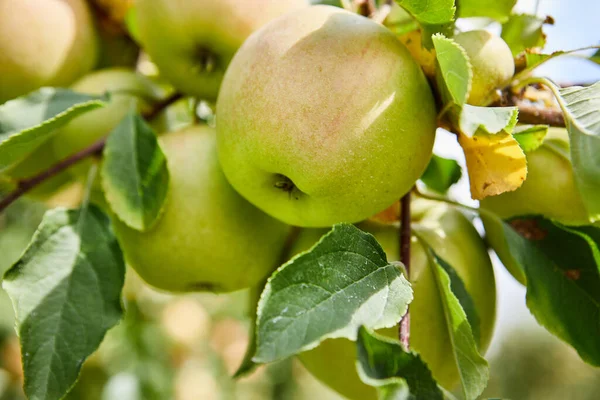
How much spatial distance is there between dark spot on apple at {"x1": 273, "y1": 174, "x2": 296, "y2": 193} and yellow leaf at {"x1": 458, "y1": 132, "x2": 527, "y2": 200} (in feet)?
0.61

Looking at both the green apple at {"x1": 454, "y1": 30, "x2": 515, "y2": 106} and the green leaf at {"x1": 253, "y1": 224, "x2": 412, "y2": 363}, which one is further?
the green apple at {"x1": 454, "y1": 30, "x2": 515, "y2": 106}

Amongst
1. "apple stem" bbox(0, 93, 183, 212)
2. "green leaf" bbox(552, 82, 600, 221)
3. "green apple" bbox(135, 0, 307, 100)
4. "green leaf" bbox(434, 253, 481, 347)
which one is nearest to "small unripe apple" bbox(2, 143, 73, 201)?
"apple stem" bbox(0, 93, 183, 212)

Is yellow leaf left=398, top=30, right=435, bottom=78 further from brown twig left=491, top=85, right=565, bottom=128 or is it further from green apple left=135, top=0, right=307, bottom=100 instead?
green apple left=135, top=0, right=307, bottom=100

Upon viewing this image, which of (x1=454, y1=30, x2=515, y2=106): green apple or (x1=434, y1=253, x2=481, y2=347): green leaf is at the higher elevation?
(x1=454, y1=30, x2=515, y2=106): green apple

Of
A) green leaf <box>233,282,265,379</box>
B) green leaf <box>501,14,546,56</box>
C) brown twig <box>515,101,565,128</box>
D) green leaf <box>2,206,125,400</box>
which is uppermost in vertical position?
green leaf <box>501,14,546,56</box>

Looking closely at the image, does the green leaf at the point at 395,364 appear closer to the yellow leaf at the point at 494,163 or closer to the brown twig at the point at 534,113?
the yellow leaf at the point at 494,163

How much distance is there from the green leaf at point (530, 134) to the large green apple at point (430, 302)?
0.19 meters

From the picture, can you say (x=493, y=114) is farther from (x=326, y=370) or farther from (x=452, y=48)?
(x=326, y=370)

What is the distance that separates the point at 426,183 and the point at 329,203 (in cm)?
28

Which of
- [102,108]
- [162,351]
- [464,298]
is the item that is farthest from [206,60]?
[162,351]

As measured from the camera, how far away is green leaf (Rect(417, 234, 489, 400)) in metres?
0.54

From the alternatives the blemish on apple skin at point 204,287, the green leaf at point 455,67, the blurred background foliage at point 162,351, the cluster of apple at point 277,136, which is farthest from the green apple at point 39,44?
the green leaf at point 455,67

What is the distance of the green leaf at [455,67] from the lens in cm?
51

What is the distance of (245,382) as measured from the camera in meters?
2.80
